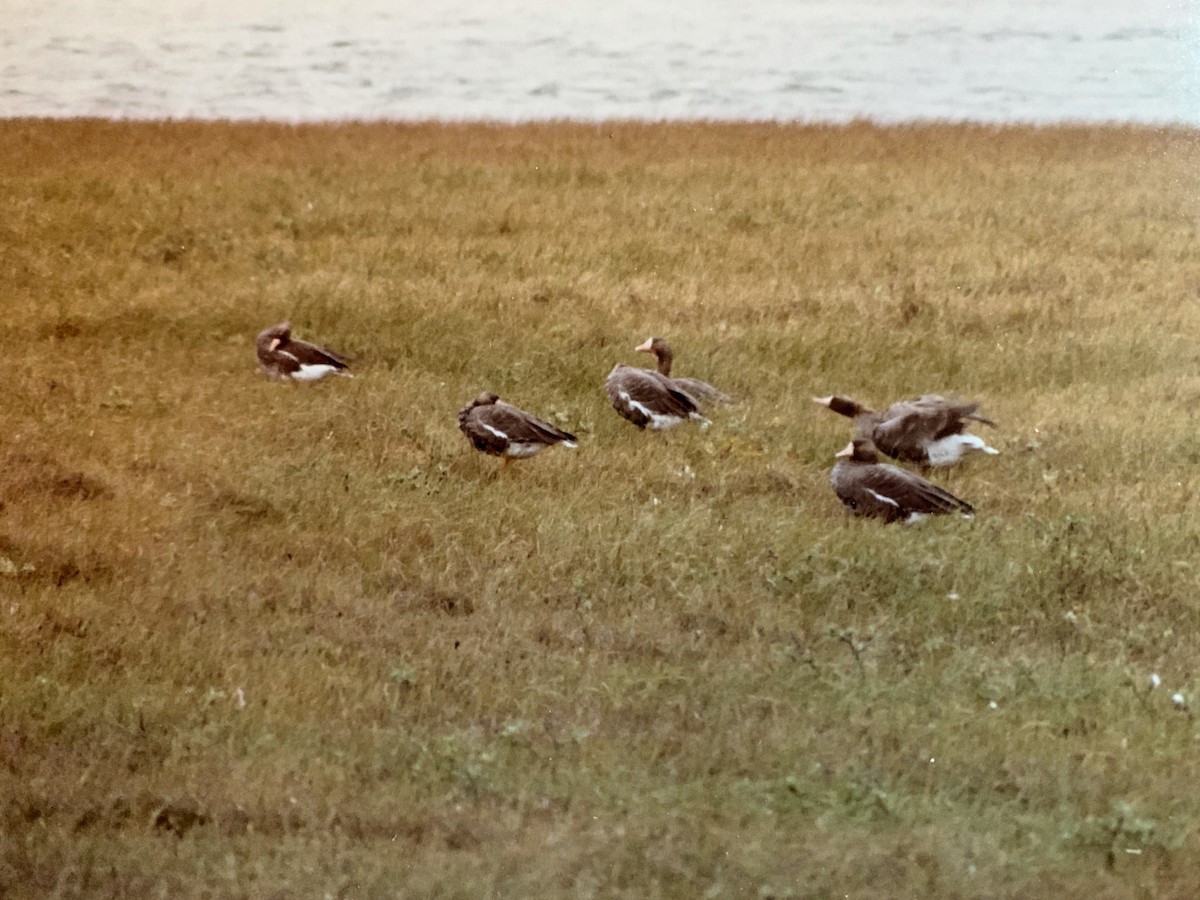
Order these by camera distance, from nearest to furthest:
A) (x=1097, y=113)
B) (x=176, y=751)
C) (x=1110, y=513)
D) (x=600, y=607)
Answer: (x=176, y=751)
(x=600, y=607)
(x=1110, y=513)
(x=1097, y=113)

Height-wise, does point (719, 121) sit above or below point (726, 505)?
above

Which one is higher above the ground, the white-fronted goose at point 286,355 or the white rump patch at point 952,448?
the white-fronted goose at point 286,355

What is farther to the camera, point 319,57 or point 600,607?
point 319,57

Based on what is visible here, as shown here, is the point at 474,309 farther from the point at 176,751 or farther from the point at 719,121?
the point at 176,751

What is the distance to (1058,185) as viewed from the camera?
192 inches

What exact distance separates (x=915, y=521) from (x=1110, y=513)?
643 millimetres

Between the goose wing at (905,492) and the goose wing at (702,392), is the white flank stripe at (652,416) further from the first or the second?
the goose wing at (905,492)

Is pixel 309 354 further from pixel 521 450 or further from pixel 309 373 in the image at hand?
pixel 521 450

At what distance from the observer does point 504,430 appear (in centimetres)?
465

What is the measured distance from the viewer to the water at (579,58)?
4.68 m

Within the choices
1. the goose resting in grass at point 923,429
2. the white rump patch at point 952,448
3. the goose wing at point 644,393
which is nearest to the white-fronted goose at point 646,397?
the goose wing at point 644,393

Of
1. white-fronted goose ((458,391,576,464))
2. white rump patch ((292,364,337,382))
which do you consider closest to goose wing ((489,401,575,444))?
white-fronted goose ((458,391,576,464))

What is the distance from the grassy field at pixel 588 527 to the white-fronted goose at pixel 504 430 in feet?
0.25

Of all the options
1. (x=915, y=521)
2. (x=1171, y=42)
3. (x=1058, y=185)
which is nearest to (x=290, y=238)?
(x=915, y=521)
